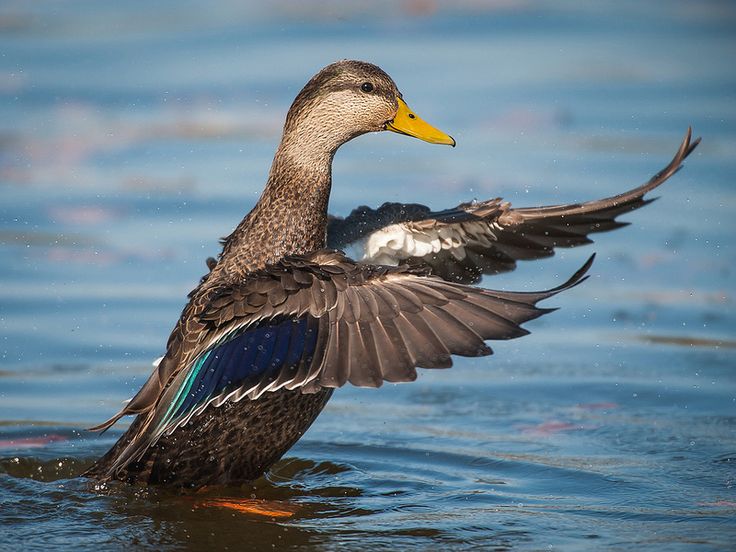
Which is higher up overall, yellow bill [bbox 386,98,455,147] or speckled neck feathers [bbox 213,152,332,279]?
yellow bill [bbox 386,98,455,147]

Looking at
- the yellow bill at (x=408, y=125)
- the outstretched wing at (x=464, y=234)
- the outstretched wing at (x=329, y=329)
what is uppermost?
the yellow bill at (x=408, y=125)

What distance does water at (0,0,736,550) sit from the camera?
5793mm

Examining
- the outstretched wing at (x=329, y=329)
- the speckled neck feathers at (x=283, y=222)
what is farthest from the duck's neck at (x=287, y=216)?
the outstretched wing at (x=329, y=329)

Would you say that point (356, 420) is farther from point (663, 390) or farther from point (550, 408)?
point (663, 390)

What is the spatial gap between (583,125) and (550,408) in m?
4.09

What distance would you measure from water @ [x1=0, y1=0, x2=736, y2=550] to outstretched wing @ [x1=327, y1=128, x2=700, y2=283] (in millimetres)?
920

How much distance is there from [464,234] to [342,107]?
89cm

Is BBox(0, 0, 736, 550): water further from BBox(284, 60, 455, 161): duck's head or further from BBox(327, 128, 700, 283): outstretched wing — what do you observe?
BBox(284, 60, 455, 161): duck's head

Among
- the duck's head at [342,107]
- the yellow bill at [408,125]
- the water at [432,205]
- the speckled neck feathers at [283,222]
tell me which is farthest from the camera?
the yellow bill at [408,125]

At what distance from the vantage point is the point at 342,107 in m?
6.21

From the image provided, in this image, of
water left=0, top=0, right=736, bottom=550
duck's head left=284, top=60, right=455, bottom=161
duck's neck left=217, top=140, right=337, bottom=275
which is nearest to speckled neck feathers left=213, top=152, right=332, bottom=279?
duck's neck left=217, top=140, right=337, bottom=275

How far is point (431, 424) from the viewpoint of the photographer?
698 centimetres

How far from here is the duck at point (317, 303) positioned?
16.6 feet

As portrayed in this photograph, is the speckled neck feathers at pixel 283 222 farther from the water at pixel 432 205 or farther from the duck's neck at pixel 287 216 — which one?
the water at pixel 432 205
